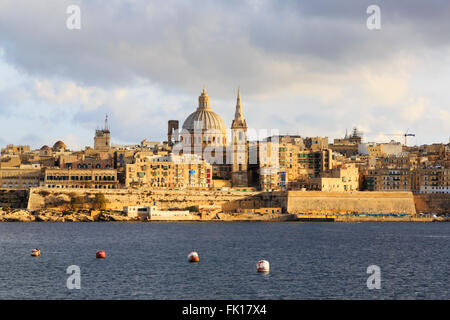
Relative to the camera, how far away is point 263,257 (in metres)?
42.1

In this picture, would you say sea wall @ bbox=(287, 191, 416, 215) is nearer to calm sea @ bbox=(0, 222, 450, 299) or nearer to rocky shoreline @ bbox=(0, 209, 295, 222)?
rocky shoreline @ bbox=(0, 209, 295, 222)

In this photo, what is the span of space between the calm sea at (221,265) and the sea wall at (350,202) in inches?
1154

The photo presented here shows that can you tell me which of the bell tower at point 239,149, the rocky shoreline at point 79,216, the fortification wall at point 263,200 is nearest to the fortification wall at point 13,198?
the fortification wall at point 263,200

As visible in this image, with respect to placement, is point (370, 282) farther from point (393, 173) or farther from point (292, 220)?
point (393, 173)

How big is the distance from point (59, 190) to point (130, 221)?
1091 cm

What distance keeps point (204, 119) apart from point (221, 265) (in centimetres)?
8809

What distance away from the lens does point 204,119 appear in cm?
12469

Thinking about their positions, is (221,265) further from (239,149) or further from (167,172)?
(239,149)

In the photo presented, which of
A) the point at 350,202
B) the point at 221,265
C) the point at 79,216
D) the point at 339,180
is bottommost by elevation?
the point at 221,265

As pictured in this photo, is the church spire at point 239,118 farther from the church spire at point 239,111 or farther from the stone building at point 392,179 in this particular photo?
the stone building at point 392,179

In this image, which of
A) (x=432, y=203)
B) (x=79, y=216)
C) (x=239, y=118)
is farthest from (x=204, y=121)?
(x=79, y=216)

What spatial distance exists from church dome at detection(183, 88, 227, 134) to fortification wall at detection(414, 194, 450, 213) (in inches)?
1569

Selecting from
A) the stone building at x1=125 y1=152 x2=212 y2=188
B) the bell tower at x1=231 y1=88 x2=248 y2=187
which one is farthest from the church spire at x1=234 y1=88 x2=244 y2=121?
the stone building at x1=125 y1=152 x2=212 y2=188
